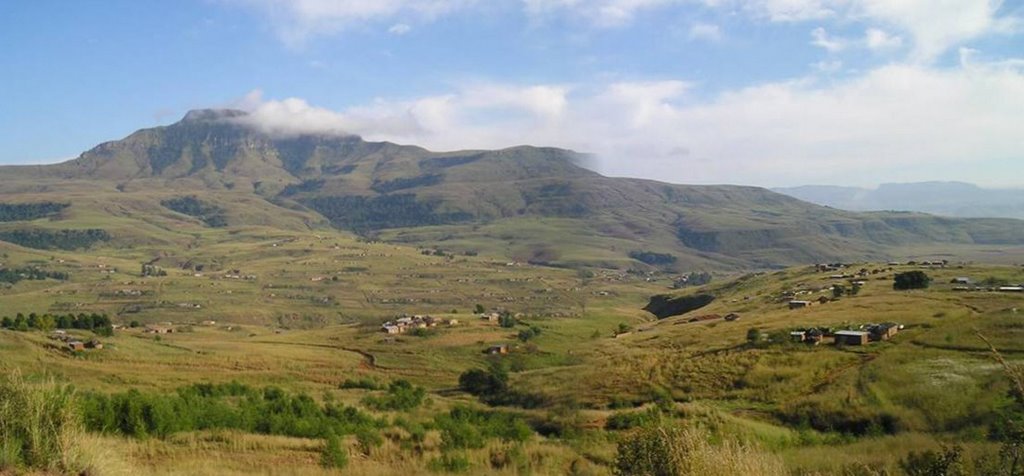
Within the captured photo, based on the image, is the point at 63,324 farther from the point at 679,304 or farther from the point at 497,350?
the point at 679,304

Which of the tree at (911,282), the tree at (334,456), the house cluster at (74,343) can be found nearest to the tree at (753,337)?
the tree at (911,282)

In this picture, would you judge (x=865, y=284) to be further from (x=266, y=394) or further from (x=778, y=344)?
(x=266, y=394)

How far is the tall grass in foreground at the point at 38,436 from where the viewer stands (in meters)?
8.14

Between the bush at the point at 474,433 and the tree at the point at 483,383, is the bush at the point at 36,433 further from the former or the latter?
the tree at the point at 483,383

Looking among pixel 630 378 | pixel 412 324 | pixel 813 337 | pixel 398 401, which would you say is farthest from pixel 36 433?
pixel 412 324

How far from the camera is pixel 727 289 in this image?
116 m

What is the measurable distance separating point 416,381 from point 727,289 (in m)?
70.7

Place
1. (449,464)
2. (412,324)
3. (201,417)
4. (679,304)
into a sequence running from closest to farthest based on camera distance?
1. (449,464)
2. (201,417)
3. (412,324)
4. (679,304)

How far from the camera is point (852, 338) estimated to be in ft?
122

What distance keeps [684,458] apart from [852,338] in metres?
33.3

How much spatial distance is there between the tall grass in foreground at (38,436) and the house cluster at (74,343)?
54.8 metres

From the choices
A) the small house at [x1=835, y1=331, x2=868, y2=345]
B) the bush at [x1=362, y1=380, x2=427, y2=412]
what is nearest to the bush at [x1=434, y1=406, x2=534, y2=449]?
the bush at [x1=362, y1=380, x2=427, y2=412]

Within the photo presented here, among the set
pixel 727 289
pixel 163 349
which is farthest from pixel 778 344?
pixel 727 289

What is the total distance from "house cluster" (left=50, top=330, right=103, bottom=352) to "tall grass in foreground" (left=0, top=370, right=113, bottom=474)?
54.8 metres
